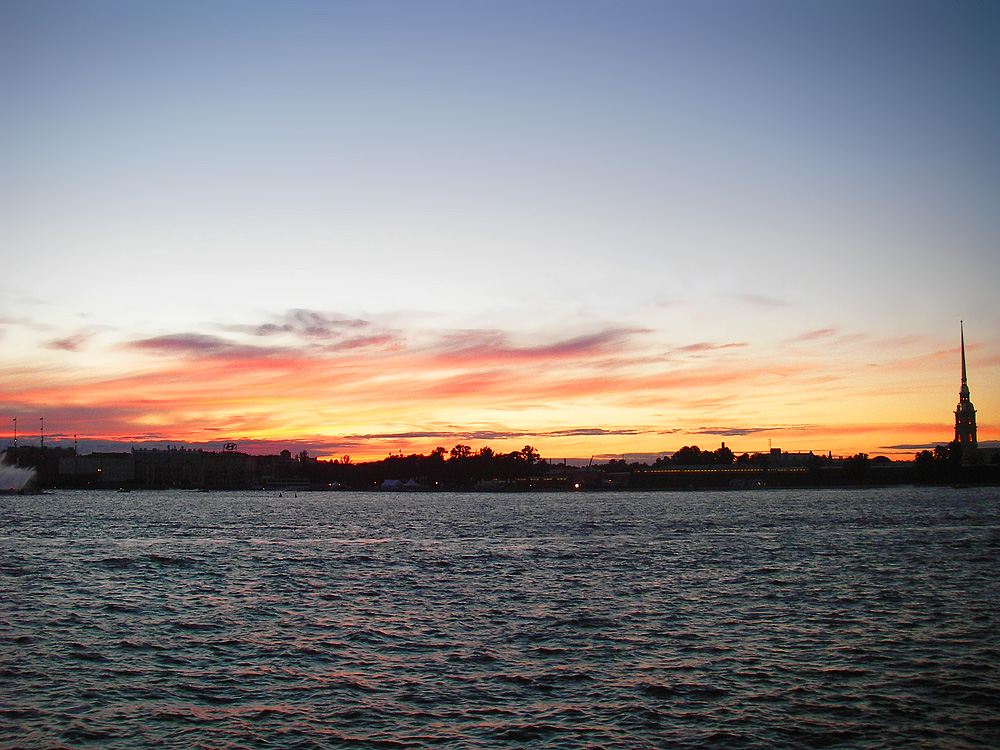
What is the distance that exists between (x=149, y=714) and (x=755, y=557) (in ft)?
155

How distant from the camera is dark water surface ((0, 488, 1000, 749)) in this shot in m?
20.7

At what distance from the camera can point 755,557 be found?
60.6 metres

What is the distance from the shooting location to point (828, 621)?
3428cm

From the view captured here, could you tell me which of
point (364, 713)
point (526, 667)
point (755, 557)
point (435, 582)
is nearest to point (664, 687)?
point (526, 667)

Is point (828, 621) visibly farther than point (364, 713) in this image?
Yes

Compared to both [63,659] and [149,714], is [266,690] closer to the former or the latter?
[149,714]

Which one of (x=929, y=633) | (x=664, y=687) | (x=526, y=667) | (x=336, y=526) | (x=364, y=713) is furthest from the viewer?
(x=336, y=526)

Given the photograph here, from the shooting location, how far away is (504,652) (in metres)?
28.8

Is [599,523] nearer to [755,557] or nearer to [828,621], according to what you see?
[755,557]

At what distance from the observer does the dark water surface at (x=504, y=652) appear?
20672 millimetres

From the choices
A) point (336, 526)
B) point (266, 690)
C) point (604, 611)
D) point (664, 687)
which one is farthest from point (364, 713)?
point (336, 526)

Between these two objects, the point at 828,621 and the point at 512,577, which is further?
the point at 512,577

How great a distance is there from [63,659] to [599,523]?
8492cm

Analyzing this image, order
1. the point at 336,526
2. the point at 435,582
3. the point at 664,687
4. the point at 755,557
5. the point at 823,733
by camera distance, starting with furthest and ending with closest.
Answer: the point at 336,526 → the point at 755,557 → the point at 435,582 → the point at 664,687 → the point at 823,733
